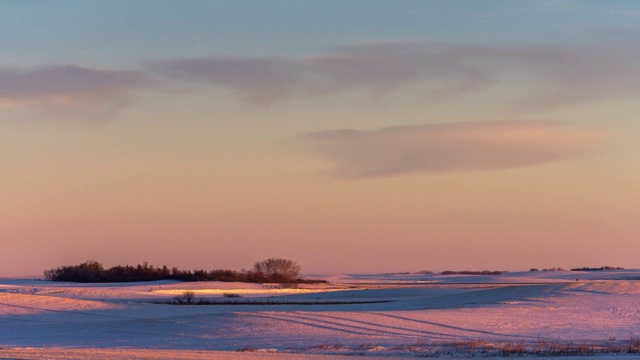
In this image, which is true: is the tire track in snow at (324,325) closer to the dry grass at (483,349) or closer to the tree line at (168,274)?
the dry grass at (483,349)

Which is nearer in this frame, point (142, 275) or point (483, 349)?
point (483, 349)

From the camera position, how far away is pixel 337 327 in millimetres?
31766

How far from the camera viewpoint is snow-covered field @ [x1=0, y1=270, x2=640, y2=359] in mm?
25953

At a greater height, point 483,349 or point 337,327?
point 337,327

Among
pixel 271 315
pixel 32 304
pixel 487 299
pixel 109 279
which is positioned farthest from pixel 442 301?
pixel 109 279

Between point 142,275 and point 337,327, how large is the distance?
47352 mm

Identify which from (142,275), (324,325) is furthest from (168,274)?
(324,325)

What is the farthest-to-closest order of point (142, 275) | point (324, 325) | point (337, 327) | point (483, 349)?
point (142, 275)
point (324, 325)
point (337, 327)
point (483, 349)

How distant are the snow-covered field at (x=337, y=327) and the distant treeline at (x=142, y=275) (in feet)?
93.1

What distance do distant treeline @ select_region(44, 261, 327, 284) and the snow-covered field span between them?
93.1 ft

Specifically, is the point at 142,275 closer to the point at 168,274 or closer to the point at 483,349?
the point at 168,274

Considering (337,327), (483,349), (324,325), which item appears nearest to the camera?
(483,349)

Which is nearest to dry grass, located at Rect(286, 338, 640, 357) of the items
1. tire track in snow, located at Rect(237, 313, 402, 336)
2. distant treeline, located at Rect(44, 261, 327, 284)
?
tire track in snow, located at Rect(237, 313, 402, 336)

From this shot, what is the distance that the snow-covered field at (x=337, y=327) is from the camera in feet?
85.1
